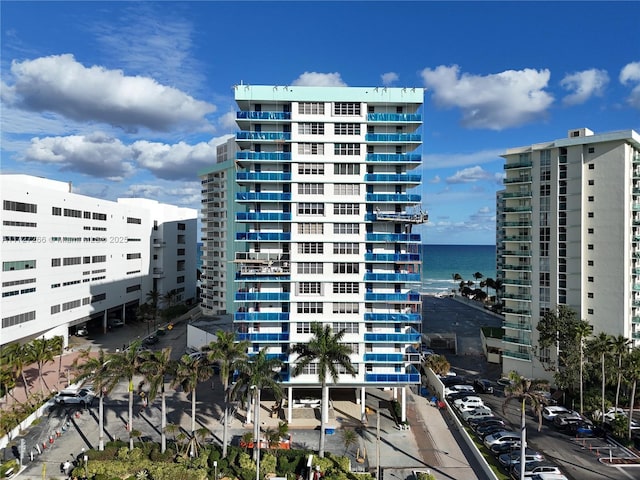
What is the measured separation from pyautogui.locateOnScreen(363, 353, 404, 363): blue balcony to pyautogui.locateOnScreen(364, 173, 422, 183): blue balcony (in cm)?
1958

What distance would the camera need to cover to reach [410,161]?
4931cm

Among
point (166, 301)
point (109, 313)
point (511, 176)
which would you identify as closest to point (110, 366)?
point (511, 176)

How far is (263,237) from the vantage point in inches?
1928

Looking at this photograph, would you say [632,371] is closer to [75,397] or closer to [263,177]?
[263,177]

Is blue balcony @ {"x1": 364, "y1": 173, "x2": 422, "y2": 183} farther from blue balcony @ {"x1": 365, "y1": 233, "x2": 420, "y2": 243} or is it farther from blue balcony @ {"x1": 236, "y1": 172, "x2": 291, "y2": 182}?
blue balcony @ {"x1": 236, "y1": 172, "x2": 291, "y2": 182}

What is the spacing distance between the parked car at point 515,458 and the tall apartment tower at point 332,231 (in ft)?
38.7

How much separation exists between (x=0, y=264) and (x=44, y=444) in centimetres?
2858

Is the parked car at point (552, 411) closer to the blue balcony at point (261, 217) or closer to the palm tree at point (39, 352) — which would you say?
the blue balcony at point (261, 217)

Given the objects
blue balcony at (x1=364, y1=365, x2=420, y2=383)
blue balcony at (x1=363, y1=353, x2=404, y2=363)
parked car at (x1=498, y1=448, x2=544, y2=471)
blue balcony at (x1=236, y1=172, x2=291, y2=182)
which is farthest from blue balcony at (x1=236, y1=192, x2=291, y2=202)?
parked car at (x1=498, y1=448, x2=544, y2=471)

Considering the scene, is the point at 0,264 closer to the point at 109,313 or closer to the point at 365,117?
the point at 109,313

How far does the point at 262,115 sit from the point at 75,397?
132ft

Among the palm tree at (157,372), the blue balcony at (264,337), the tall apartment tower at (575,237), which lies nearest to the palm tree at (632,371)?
the tall apartment tower at (575,237)

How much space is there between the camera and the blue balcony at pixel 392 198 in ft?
161

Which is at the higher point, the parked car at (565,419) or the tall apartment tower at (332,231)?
the tall apartment tower at (332,231)
